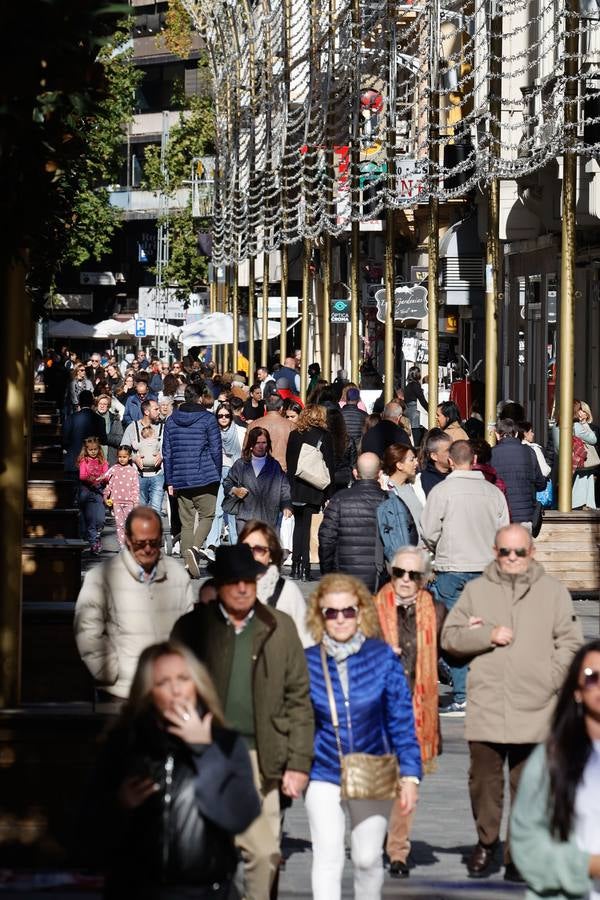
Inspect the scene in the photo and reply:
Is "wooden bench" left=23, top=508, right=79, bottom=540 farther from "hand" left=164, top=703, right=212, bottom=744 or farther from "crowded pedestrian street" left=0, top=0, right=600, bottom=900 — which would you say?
"hand" left=164, top=703, right=212, bottom=744

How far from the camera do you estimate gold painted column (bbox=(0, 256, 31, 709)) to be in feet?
31.8

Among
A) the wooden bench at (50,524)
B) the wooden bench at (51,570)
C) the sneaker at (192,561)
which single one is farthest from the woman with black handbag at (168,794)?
the sneaker at (192,561)

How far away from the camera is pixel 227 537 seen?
79.7 feet

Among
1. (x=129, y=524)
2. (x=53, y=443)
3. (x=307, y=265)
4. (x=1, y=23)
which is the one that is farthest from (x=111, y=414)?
(x=1, y=23)

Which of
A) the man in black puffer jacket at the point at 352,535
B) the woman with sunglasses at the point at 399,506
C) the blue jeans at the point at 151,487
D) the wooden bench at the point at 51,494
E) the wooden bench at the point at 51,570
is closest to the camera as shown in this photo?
the woman with sunglasses at the point at 399,506

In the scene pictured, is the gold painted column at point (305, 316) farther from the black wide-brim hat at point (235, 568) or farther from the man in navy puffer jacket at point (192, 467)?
the black wide-brim hat at point (235, 568)

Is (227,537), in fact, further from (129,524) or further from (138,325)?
(138,325)

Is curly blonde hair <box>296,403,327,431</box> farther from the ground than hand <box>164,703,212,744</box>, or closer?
farther from the ground

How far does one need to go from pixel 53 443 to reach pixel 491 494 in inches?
916

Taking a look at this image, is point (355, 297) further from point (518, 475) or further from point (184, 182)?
point (184, 182)

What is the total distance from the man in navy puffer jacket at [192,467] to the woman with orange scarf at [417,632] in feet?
37.1

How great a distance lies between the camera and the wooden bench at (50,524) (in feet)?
65.4

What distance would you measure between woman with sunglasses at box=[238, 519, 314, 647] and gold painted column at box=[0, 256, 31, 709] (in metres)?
1.02

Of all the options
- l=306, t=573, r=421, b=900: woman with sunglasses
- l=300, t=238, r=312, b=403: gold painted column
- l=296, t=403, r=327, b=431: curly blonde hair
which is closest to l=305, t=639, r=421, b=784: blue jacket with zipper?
l=306, t=573, r=421, b=900: woman with sunglasses
